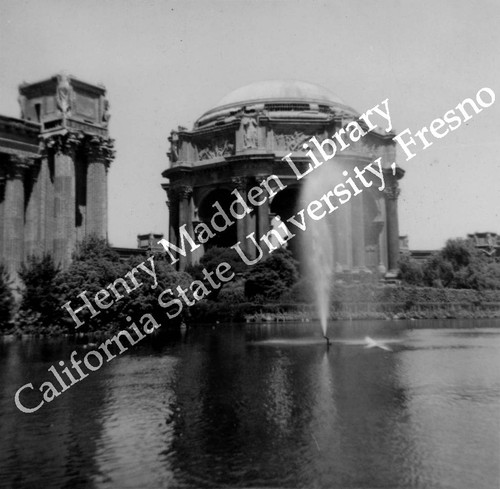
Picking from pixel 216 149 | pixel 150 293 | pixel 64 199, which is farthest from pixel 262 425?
pixel 216 149

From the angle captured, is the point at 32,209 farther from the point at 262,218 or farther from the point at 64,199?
the point at 262,218

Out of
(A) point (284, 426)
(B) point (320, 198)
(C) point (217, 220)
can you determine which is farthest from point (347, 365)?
(C) point (217, 220)

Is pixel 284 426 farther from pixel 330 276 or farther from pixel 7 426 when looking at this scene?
pixel 330 276

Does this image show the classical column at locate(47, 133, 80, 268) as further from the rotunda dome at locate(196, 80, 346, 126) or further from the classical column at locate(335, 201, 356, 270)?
the rotunda dome at locate(196, 80, 346, 126)

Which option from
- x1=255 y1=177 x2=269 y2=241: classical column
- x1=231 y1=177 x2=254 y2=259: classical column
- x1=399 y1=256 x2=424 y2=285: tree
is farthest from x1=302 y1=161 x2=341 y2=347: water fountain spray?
x1=399 y1=256 x2=424 y2=285: tree

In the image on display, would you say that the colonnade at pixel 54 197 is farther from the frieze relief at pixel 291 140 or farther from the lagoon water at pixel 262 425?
the frieze relief at pixel 291 140

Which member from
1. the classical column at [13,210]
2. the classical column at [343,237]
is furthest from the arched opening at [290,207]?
the classical column at [13,210]
